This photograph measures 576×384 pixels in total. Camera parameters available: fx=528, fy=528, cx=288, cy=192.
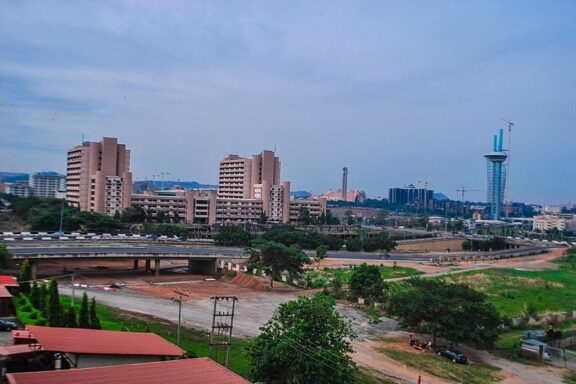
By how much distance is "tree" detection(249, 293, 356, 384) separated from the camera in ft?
60.8

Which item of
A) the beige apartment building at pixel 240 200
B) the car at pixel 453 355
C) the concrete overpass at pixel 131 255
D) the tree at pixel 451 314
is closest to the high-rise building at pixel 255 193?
the beige apartment building at pixel 240 200

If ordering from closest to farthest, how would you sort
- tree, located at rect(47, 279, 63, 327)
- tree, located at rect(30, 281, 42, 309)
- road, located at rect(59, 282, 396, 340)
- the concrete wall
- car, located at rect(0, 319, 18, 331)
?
1. tree, located at rect(47, 279, 63, 327)
2. car, located at rect(0, 319, 18, 331)
3. tree, located at rect(30, 281, 42, 309)
4. road, located at rect(59, 282, 396, 340)
5. the concrete wall

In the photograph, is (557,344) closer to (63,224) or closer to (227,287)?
(227,287)

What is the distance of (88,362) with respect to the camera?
17266 mm

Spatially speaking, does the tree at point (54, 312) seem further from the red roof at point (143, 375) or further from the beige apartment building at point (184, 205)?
the beige apartment building at point (184, 205)

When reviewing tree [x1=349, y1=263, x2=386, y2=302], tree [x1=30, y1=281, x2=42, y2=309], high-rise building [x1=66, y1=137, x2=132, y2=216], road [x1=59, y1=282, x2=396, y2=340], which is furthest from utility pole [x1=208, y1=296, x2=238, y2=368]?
high-rise building [x1=66, y1=137, x2=132, y2=216]

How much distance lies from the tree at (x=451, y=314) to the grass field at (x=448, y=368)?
152 centimetres

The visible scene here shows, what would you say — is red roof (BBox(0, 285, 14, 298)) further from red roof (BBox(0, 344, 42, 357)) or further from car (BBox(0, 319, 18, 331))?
red roof (BBox(0, 344, 42, 357))

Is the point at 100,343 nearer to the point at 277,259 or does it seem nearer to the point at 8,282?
the point at 8,282

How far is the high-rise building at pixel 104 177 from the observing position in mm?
102688

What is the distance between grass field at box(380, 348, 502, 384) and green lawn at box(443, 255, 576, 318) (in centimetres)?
1503

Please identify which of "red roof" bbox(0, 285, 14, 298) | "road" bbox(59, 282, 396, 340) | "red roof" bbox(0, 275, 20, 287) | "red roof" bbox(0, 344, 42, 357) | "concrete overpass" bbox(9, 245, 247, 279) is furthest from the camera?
"concrete overpass" bbox(9, 245, 247, 279)

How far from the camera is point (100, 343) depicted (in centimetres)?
1848

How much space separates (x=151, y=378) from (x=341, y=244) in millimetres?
80304
